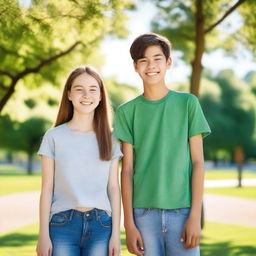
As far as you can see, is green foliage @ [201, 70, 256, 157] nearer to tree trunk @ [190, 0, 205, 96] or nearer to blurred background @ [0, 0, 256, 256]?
blurred background @ [0, 0, 256, 256]

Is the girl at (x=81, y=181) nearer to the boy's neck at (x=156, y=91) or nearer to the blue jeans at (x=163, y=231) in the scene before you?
the blue jeans at (x=163, y=231)

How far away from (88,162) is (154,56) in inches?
31.7

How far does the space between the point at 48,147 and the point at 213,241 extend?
17.3ft

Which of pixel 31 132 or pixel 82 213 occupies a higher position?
pixel 31 132

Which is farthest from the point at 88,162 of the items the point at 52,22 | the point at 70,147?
the point at 52,22

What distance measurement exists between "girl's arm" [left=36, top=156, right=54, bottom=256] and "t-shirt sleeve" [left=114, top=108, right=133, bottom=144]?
461 mm

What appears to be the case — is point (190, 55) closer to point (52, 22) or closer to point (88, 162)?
point (52, 22)

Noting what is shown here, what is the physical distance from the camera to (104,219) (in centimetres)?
305

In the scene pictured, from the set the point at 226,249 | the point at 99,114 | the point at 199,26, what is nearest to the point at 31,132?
the point at 199,26

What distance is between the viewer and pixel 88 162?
10.3 ft

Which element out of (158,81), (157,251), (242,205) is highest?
(158,81)

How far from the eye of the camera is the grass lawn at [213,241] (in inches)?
274

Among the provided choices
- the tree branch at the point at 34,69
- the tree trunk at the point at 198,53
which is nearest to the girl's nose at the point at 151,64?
the tree trunk at the point at 198,53

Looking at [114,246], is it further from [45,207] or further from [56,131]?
[56,131]
